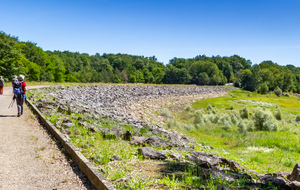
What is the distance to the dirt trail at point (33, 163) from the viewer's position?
18.9 feet

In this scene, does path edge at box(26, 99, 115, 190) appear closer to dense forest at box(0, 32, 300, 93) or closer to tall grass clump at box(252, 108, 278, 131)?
tall grass clump at box(252, 108, 278, 131)

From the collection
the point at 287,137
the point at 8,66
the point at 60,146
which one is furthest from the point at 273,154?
the point at 8,66

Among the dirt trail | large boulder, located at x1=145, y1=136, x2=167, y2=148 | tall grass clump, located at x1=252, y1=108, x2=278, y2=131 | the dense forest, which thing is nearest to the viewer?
the dirt trail

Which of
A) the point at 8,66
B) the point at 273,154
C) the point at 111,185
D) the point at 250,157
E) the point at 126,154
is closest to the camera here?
the point at 111,185

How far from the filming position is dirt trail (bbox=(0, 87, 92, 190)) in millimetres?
5762

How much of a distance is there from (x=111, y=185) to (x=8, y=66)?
193 ft

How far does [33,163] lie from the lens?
6941 millimetres

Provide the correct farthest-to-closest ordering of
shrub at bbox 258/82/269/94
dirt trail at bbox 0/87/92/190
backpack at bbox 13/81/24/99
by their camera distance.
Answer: shrub at bbox 258/82/269/94 < backpack at bbox 13/81/24/99 < dirt trail at bbox 0/87/92/190

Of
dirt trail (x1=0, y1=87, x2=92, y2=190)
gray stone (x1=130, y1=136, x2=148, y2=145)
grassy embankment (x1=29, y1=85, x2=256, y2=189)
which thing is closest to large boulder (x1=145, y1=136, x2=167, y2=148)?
gray stone (x1=130, y1=136, x2=148, y2=145)

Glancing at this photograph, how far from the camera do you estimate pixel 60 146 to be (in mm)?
8555

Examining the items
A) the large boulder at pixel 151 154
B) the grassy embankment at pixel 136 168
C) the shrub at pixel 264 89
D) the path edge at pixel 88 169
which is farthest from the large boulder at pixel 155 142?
the shrub at pixel 264 89

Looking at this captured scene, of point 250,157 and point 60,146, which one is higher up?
point 60,146

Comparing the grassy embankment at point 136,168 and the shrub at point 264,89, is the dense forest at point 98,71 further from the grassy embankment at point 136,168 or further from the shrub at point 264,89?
the grassy embankment at point 136,168

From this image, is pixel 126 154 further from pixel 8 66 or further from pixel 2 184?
pixel 8 66
